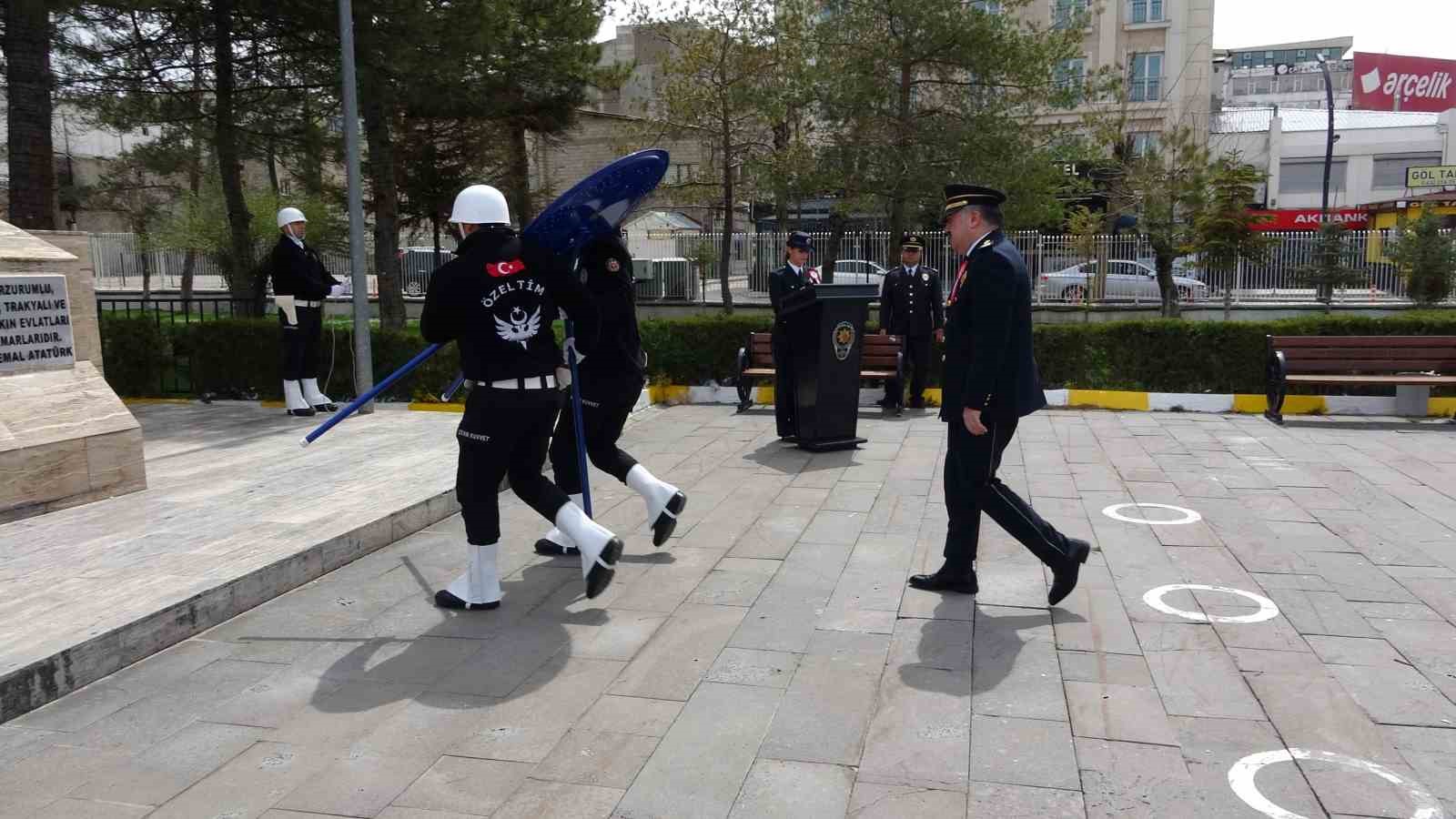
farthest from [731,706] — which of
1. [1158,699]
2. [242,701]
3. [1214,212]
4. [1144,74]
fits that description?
[1144,74]

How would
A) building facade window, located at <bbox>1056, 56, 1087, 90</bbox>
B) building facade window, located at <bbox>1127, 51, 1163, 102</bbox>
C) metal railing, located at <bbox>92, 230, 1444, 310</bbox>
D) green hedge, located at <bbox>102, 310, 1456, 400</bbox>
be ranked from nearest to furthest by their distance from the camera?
green hedge, located at <bbox>102, 310, 1456, 400</bbox> → building facade window, located at <bbox>1056, 56, 1087, 90</bbox> → metal railing, located at <bbox>92, 230, 1444, 310</bbox> → building facade window, located at <bbox>1127, 51, 1163, 102</bbox>

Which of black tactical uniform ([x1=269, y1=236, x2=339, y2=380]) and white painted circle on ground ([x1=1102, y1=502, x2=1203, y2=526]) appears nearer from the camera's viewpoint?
white painted circle on ground ([x1=1102, y1=502, x2=1203, y2=526])

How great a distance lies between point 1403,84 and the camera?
183ft

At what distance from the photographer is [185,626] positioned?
4.93 metres

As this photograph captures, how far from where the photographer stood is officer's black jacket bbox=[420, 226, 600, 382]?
192 inches

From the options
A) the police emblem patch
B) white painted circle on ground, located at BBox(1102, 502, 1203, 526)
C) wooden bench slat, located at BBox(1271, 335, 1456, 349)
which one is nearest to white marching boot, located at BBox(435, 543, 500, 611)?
white painted circle on ground, located at BBox(1102, 502, 1203, 526)

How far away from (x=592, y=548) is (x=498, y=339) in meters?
1.03

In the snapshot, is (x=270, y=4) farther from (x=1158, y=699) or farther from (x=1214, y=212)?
(x=1214, y=212)

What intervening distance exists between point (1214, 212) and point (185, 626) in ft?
60.9

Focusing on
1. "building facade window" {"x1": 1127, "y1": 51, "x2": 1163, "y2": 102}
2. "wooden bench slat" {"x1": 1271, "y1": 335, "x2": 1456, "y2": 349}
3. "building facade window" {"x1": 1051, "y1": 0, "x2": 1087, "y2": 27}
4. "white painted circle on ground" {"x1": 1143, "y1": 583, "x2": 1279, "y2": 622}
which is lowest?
"white painted circle on ground" {"x1": 1143, "y1": 583, "x2": 1279, "y2": 622}

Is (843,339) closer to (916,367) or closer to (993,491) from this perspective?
(916,367)

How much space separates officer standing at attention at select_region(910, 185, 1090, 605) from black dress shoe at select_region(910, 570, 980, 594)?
0.30 metres

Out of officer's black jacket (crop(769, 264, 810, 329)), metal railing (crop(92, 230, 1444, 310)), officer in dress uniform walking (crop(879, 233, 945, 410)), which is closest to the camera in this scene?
officer's black jacket (crop(769, 264, 810, 329))

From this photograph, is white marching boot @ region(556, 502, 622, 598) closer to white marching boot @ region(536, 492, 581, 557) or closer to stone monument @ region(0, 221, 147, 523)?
white marching boot @ region(536, 492, 581, 557)
